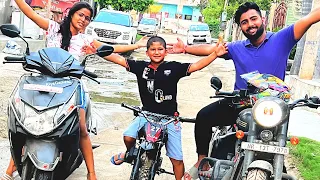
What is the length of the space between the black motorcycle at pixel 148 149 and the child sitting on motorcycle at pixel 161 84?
18cm

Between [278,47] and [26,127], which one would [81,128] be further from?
[278,47]

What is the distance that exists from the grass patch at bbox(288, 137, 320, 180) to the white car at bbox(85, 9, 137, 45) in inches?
611

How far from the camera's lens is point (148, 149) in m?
4.20

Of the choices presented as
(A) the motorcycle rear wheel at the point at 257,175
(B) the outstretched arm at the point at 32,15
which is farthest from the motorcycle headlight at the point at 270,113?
(B) the outstretched arm at the point at 32,15

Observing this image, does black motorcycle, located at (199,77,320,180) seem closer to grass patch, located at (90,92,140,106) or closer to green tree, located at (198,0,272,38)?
grass patch, located at (90,92,140,106)

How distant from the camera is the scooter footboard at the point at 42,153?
367cm

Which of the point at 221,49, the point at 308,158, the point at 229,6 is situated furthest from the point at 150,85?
the point at 229,6

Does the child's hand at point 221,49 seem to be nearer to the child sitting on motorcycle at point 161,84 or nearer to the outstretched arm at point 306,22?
the child sitting on motorcycle at point 161,84

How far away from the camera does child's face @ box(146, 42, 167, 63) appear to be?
4.57 m

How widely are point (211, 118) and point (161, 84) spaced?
22.9 inches

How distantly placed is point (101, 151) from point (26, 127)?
113 inches

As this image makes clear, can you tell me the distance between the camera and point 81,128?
4422mm

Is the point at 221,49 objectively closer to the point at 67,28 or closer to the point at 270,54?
the point at 270,54

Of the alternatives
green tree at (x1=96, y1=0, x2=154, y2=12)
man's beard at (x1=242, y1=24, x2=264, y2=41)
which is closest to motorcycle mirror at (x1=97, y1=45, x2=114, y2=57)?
man's beard at (x1=242, y1=24, x2=264, y2=41)
